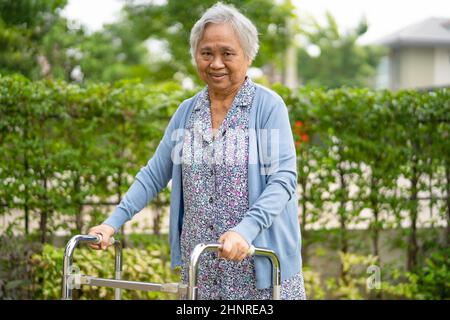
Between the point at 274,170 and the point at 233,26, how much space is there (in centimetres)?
52

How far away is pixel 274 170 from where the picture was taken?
2.65 m

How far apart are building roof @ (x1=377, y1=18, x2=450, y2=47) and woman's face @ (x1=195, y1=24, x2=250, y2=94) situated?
3316 centimetres

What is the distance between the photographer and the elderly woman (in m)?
2.68

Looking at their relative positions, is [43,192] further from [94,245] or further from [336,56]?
[336,56]

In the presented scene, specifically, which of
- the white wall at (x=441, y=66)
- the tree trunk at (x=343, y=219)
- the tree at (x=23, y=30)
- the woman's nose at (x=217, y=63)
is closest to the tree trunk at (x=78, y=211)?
the tree trunk at (x=343, y=219)

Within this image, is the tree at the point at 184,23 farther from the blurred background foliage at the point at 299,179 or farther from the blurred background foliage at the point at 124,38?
the blurred background foliage at the point at 299,179

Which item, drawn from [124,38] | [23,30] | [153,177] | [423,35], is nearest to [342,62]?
[423,35]

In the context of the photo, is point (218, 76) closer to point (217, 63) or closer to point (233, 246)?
point (217, 63)

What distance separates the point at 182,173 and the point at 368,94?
3.08m

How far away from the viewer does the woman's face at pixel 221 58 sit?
2.69 metres

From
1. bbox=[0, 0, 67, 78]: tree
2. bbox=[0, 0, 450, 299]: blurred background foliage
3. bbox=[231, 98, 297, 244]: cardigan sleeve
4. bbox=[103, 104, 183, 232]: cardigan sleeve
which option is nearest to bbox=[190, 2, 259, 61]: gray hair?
bbox=[231, 98, 297, 244]: cardigan sleeve
